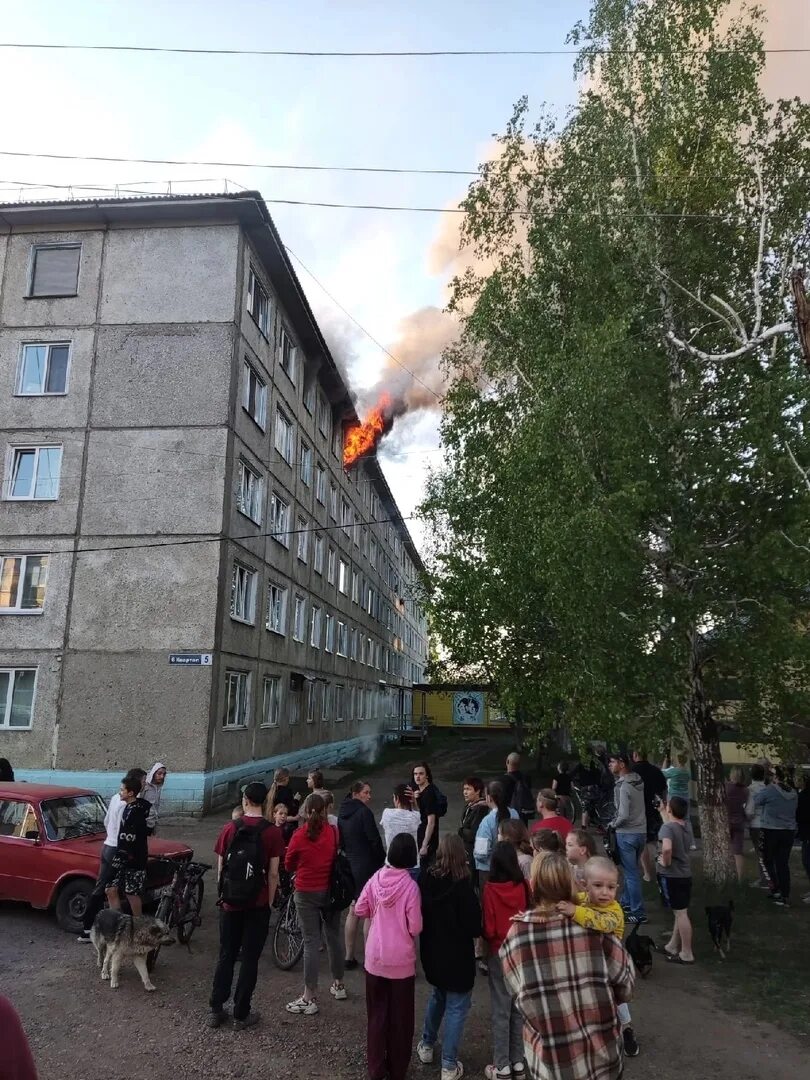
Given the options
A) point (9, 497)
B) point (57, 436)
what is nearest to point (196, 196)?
point (57, 436)

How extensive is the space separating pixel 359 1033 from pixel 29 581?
16.1m

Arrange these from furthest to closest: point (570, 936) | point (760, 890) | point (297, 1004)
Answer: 1. point (760, 890)
2. point (297, 1004)
3. point (570, 936)

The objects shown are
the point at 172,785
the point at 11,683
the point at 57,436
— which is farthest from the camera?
the point at 57,436

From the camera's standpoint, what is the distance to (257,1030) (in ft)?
19.4

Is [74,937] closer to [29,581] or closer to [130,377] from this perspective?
[29,581]

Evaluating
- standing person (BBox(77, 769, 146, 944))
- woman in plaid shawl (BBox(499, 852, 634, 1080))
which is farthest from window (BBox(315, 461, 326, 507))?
woman in plaid shawl (BBox(499, 852, 634, 1080))

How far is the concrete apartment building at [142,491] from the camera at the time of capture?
58.1ft

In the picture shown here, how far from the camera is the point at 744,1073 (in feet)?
17.8

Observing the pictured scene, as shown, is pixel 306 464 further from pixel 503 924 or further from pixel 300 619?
pixel 503 924

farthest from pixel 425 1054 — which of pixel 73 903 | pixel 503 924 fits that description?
pixel 73 903

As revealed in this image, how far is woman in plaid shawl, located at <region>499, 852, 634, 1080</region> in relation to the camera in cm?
311

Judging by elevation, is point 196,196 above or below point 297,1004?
above

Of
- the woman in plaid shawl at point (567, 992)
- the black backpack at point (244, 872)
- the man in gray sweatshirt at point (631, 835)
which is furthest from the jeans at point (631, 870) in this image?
the woman in plaid shawl at point (567, 992)

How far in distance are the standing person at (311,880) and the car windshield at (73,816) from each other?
3.90m
